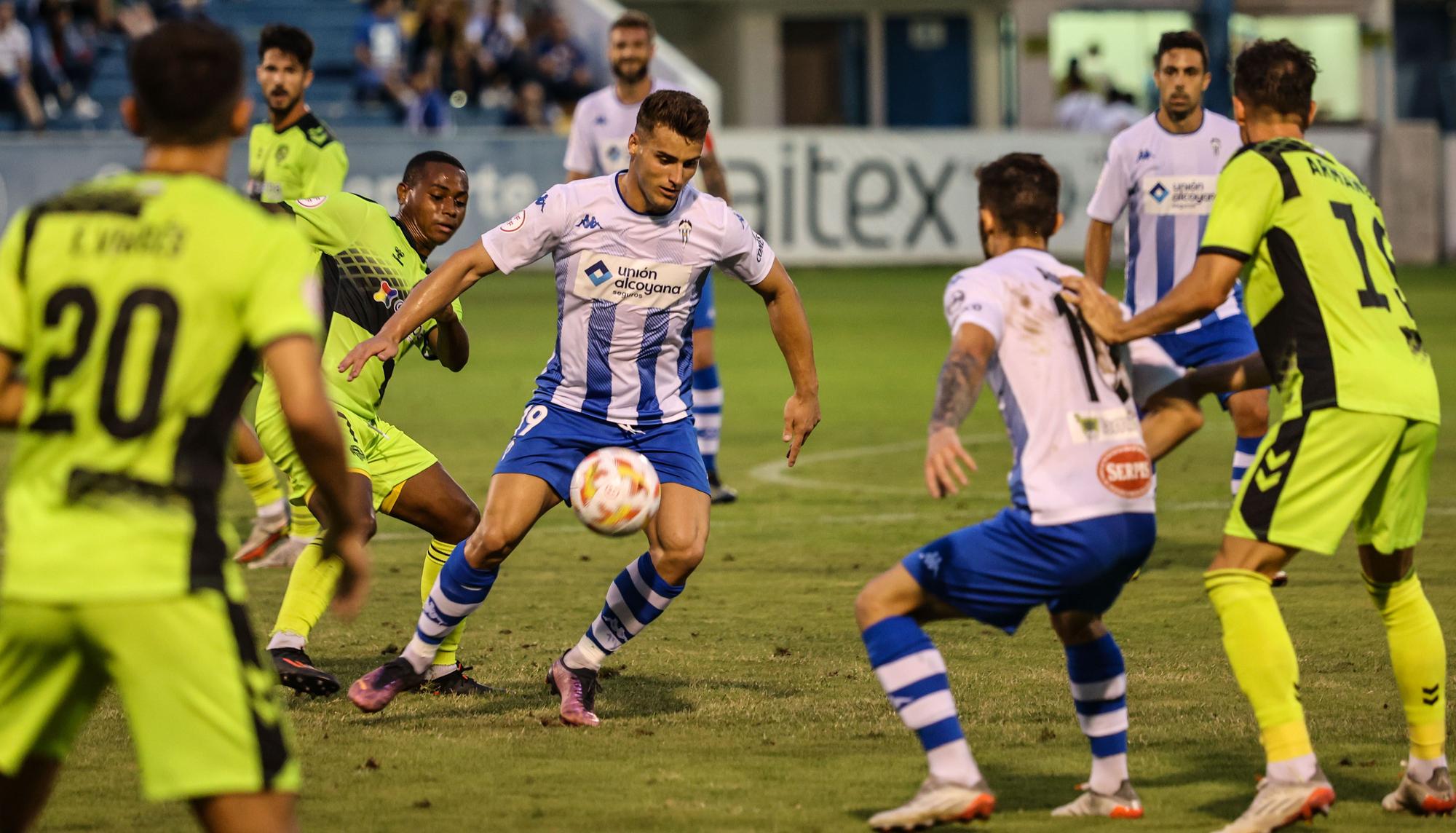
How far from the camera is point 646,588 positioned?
653 cm

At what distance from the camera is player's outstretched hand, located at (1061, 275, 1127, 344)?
498 centimetres

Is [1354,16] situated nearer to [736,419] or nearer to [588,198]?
[736,419]

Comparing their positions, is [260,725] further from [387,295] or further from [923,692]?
[387,295]

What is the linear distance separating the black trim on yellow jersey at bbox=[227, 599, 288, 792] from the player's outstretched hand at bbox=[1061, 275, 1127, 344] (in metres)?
2.34

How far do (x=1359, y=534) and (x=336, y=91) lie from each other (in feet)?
89.9

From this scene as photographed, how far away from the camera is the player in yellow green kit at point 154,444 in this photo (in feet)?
11.6

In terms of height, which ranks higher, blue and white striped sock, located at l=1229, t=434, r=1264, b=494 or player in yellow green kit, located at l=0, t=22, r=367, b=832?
player in yellow green kit, located at l=0, t=22, r=367, b=832

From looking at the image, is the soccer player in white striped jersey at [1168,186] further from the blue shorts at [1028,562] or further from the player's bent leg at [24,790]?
the player's bent leg at [24,790]

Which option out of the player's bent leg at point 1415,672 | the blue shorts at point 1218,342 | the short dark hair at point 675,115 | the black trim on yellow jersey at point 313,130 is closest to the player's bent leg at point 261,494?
the black trim on yellow jersey at point 313,130

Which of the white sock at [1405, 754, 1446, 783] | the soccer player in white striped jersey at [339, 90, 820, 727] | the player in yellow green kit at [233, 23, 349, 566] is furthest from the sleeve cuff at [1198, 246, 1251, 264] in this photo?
the player in yellow green kit at [233, 23, 349, 566]

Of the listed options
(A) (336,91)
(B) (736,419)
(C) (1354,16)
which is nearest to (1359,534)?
(B) (736,419)

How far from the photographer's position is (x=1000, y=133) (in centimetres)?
2870

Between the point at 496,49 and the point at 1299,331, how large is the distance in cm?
2654

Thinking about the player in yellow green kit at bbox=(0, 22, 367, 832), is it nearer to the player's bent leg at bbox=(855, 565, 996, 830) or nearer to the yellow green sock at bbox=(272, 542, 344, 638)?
the player's bent leg at bbox=(855, 565, 996, 830)
